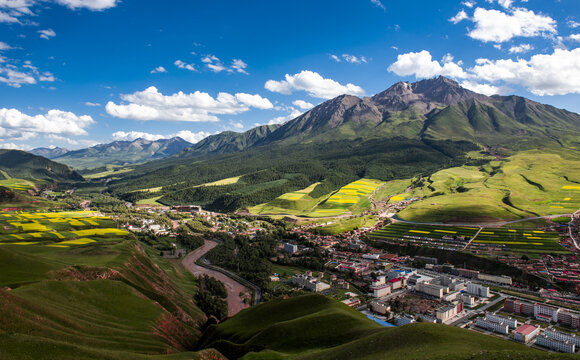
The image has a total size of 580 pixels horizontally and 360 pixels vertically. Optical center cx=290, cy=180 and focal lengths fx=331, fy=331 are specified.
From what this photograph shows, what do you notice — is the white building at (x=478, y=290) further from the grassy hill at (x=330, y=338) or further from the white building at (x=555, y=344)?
the grassy hill at (x=330, y=338)

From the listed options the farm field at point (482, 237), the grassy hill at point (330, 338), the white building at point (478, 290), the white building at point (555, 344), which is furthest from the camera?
the farm field at point (482, 237)

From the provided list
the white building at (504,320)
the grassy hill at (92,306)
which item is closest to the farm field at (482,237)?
the white building at (504,320)

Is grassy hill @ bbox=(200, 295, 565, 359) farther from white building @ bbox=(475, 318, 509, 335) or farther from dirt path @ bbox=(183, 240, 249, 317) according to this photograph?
white building @ bbox=(475, 318, 509, 335)

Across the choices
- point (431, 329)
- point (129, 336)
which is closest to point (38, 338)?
point (129, 336)

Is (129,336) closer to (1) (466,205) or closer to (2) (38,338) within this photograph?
(2) (38,338)

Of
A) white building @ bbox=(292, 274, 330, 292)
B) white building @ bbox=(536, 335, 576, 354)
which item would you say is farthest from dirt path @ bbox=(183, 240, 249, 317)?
white building @ bbox=(536, 335, 576, 354)

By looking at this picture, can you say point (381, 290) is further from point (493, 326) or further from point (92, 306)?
point (92, 306)
